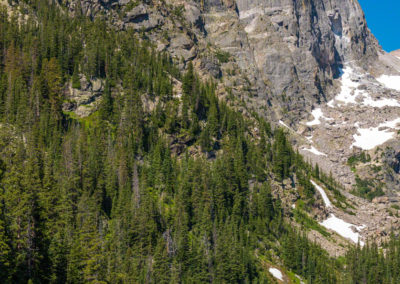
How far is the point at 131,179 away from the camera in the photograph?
3644 inches

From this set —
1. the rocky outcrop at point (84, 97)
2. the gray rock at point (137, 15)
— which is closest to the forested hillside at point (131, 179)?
the rocky outcrop at point (84, 97)

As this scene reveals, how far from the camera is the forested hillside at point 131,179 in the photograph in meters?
50.7

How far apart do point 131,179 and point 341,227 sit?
8707 cm

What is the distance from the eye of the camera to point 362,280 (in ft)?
359

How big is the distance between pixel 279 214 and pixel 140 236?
2112 inches

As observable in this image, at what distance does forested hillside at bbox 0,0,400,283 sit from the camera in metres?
50.7

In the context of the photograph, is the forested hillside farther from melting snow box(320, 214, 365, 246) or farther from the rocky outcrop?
melting snow box(320, 214, 365, 246)

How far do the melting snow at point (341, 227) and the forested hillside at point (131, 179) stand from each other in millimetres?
12481

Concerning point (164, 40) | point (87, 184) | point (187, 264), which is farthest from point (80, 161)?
point (164, 40)

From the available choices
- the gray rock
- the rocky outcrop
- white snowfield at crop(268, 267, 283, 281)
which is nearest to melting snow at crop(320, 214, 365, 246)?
white snowfield at crop(268, 267, 283, 281)

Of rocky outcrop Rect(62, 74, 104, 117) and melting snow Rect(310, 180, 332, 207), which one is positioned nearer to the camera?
rocky outcrop Rect(62, 74, 104, 117)

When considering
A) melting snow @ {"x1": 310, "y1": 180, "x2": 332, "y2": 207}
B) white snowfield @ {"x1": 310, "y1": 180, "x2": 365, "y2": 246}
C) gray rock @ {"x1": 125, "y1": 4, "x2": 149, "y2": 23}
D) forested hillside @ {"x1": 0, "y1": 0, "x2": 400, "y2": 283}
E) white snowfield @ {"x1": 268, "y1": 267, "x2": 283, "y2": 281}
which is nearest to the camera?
forested hillside @ {"x1": 0, "y1": 0, "x2": 400, "y2": 283}

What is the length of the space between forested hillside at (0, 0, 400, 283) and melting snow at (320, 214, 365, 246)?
12.5 metres

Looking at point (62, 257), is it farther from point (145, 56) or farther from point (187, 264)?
point (145, 56)
